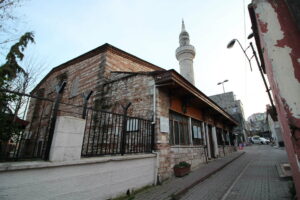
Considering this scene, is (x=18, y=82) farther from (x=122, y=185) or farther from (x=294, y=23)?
(x=294, y=23)

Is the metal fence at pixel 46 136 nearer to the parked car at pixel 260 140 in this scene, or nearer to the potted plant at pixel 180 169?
the potted plant at pixel 180 169

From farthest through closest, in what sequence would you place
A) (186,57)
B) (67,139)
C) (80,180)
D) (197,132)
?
(186,57) → (197,132) → (80,180) → (67,139)

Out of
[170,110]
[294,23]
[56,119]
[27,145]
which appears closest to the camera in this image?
[294,23]

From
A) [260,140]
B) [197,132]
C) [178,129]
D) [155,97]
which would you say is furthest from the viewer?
[260,140]

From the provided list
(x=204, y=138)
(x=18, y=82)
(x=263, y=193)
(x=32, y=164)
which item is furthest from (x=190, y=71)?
(x=32, y=164)

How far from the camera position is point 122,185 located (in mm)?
3949

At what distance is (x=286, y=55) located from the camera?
6.98ft

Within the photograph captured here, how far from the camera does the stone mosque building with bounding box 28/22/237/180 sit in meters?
5.82

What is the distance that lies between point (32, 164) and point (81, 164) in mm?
891

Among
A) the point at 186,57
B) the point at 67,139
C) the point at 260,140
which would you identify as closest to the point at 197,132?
the point at 67,139

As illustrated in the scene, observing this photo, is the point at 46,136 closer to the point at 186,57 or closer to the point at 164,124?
the point at 164,124

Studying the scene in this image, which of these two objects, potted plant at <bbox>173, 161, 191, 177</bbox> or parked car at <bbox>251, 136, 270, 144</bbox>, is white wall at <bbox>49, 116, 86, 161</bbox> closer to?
potted plant at <bbox>173, 161, 191, 177</bbox>

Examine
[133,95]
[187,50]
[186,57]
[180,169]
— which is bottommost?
[180,169]

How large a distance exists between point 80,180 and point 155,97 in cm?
364
